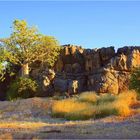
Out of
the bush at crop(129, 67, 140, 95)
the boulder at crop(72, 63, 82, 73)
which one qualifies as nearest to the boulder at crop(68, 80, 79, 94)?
the boulder at crop(72, 63, 82, 73)

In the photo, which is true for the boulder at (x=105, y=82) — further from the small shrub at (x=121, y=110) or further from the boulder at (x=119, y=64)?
the small shrub at (x=121, y=110)

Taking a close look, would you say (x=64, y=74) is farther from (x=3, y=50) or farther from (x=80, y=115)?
(x=80, y=115)

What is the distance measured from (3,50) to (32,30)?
151 inches

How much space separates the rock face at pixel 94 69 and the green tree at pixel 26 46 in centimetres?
221

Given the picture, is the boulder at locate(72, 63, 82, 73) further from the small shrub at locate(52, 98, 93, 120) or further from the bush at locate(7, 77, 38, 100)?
the small shrub at locate(52, 98, 93, 120)

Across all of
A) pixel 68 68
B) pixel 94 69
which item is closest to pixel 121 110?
pixel 94 69

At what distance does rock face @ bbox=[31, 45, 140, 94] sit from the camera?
144 ft

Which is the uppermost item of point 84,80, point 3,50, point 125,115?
point 3,50

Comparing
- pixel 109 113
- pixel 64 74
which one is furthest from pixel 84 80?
pixel 109 113

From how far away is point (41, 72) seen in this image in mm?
47500

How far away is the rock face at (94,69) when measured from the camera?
4375cm

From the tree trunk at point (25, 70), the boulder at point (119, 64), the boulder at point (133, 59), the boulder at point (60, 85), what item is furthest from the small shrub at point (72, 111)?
the tree trunk at point (25, 70)

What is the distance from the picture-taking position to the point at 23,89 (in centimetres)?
4381

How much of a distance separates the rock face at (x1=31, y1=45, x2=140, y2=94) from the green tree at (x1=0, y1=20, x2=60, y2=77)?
7.26 ft
